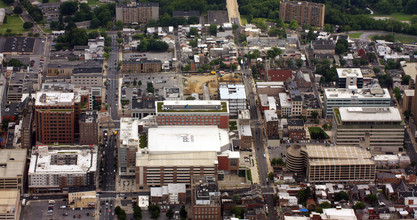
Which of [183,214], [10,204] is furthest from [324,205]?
[10,204]

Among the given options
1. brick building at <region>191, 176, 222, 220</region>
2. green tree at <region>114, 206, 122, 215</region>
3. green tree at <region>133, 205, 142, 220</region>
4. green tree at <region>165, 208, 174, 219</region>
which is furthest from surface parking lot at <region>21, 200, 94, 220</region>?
brick building at <region>191, 176, 222, 220</region>

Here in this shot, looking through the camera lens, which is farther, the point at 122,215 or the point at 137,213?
the point at 137,213

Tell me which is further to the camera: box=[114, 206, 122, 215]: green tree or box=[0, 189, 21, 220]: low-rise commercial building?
box=[114, 206, 122, 215]: green tree

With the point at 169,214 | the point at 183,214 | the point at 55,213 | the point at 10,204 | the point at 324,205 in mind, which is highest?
the point at 10,204

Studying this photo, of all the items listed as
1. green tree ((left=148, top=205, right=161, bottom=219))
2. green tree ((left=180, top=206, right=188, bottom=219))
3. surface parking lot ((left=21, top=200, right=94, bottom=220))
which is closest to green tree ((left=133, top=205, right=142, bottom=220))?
green tree ((left=148, top=205, right=161, bottom=219))

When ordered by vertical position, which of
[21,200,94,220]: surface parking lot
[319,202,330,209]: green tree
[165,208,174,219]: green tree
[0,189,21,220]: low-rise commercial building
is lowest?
[21,200,94,220]: surface parking lot

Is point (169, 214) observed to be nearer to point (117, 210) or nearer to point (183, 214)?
point (183, 214)

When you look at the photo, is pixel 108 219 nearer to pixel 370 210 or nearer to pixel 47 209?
pixel 47 209

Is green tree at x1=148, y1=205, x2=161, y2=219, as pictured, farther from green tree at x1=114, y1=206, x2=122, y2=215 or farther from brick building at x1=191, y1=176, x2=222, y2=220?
brick building at x1=191, y1=176, x2=222, y2=220

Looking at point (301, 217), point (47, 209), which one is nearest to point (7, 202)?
point (47, 209)

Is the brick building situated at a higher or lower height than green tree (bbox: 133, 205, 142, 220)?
higher

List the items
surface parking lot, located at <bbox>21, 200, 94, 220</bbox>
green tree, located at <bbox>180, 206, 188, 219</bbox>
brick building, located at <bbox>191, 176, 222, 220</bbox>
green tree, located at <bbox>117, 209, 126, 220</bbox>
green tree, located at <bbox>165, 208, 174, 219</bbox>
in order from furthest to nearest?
1. surface parking lot, located at <bbox>21, 200, 94, 220</bbox>
2. green tree, located at <bbox>165, 208, 174, 219</bbox>
3. green tree, located at <bbox>180, 206, 188, 219</bbox>
4. green tree, located at <bbox>117, 209, 126, 220</bbox>
5. brick building, located at <bbox>191, 176, 222, 220</bbox>

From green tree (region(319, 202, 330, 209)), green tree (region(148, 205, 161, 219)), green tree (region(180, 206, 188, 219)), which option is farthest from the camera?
green tree (region(319, 202, 330, 209))
